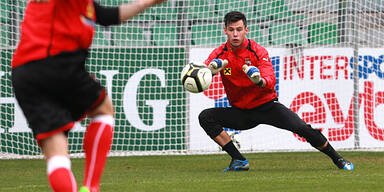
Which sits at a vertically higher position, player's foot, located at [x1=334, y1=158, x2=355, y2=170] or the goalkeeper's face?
the goalkeeper's face

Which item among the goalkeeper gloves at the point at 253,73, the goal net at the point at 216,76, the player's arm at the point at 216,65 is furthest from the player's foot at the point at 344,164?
the goal net at the point at 216,76

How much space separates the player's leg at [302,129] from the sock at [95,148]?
3.96 metres

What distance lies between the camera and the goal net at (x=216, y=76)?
10469 mm

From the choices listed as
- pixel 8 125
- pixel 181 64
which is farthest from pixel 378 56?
pixel 8 125

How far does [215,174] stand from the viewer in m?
7.14

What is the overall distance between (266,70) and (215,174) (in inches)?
48.6

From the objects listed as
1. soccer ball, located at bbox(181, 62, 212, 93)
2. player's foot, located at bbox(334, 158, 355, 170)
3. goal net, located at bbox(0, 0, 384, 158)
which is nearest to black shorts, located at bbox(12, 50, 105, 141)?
soccer ball, located at bbox(181, 62, 212, 93)

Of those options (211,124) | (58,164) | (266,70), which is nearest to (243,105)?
(211,124)

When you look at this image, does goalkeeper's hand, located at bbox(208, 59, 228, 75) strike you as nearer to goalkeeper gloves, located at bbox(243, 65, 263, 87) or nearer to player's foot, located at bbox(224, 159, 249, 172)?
goalkeeper gloves, located at bbox(243, 65, 263, 87)

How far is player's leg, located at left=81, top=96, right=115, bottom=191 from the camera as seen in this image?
12.3ft

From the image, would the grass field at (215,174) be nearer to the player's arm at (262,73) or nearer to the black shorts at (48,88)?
the player's arm at (262,73)

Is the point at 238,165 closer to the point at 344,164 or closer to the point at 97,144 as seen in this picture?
the point at 344,164

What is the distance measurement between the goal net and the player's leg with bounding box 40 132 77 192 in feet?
22.2

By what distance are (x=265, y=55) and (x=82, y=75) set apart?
426 centimetres
